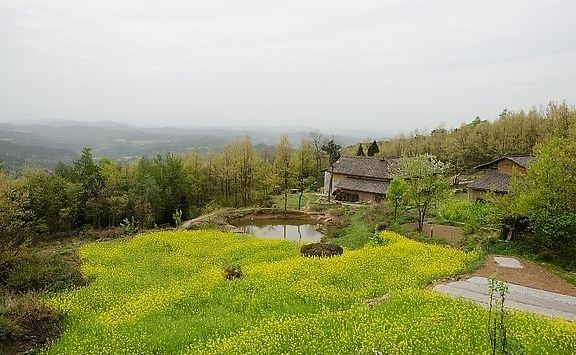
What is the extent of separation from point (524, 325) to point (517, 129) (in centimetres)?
6405

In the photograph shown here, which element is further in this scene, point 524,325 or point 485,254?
point 485,254

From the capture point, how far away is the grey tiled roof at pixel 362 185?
56181 millimetres

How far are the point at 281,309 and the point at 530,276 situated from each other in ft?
47.3

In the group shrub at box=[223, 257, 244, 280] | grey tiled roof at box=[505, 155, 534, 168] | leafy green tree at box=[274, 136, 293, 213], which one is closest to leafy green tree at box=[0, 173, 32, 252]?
shrub at box=[223, 257, 244, 280]

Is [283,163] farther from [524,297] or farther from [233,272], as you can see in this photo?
→ [524,297]

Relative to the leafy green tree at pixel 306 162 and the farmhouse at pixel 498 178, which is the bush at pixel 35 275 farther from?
the leafy green tree at pixel 306 162

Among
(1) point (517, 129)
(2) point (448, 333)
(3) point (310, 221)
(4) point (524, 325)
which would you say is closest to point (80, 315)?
(2) point (448, 333)

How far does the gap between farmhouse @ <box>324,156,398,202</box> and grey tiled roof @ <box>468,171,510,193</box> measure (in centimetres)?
1099

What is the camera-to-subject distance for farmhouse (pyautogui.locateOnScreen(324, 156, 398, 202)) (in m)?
56.8

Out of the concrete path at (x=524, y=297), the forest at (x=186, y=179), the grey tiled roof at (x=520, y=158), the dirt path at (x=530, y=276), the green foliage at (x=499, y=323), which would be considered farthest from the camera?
the grey tiled roof at (x=520, y=158)

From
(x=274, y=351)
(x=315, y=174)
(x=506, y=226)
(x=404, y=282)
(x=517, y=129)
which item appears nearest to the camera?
(x=274, y=351)

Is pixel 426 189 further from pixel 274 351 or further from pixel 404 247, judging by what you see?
pixel 274 351

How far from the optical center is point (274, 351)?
1391 cm

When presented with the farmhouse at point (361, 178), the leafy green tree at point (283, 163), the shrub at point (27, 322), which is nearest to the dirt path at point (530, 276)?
the shrub at point (27, 322)
